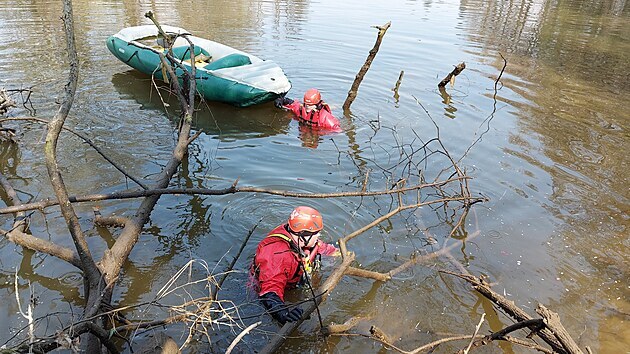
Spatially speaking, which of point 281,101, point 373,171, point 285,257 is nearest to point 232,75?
point 281,101

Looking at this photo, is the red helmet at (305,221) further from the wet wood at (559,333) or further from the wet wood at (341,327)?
the wet wood at (559,333)

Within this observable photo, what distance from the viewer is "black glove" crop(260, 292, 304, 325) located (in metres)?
3.94

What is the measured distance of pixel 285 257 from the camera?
438cm

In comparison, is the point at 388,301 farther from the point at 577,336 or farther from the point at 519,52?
the point at 519,52

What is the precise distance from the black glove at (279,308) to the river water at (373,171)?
Answer: 0.96 ft

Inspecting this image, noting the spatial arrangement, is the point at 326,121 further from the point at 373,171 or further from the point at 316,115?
the point at 373,171

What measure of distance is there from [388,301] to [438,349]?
2.46ft

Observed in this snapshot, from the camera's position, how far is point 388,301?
4766 millimetres

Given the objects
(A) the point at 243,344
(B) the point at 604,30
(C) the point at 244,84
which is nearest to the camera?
(A) the point at 243,344

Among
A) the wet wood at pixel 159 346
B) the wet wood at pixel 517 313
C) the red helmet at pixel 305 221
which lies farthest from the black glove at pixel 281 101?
the wet wood at pixel 159 346

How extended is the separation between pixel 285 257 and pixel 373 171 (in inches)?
135

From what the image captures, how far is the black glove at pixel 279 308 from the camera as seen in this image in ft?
12.9

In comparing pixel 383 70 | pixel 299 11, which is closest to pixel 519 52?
pixel 383 70

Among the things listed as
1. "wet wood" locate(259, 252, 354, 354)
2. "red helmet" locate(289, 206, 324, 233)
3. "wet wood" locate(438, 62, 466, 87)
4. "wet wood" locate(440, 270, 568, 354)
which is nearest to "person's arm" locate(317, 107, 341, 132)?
"wet wood" locate(438, 62, 466, 87)
